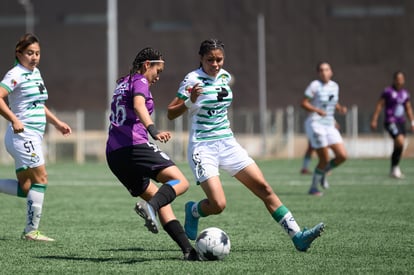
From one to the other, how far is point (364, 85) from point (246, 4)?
316 inches

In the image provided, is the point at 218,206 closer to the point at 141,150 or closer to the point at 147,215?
the point at 141,150

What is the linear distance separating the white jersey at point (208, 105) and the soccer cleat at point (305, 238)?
1187 mm

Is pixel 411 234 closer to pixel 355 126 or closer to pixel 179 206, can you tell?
pixel 179 206

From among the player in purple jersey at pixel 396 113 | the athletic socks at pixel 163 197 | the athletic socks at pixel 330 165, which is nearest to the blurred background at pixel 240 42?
the player in purple jersey at pixel 396 113

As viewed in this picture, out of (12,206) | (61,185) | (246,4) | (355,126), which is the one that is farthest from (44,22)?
(12,206)

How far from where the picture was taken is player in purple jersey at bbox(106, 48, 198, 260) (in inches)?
328

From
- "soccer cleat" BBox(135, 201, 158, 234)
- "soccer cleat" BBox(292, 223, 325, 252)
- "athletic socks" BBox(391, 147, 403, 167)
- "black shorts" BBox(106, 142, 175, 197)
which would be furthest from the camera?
"athletic socks" BBox(391, 147, 403, 167)

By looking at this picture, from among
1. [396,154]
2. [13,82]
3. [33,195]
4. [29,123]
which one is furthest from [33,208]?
[396,154]

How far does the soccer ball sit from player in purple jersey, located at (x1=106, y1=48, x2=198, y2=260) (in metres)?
0.08

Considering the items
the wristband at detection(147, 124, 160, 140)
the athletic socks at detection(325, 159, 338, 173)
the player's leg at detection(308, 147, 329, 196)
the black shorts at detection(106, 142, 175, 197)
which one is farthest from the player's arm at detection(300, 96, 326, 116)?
the wristband at detection(147, 124, 160, 140)

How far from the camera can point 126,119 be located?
28.2ft

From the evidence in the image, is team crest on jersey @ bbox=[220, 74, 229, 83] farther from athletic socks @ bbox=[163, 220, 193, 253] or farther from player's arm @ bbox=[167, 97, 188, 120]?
athletic socks @ bbox=[163, 220, 193, 253]

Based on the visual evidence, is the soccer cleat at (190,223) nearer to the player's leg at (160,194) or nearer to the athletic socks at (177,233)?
the player's leg at (160,194)

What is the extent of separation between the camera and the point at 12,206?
1492 centimetres
